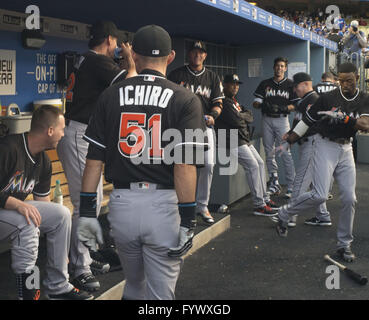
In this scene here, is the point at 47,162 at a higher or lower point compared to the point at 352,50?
lower

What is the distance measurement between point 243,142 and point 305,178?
1.22 metres

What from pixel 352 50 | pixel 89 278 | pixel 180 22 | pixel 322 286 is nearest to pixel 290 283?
pixel 322 286

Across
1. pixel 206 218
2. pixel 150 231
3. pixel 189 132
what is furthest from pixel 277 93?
pixel 150 231

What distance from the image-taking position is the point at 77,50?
23.1ft

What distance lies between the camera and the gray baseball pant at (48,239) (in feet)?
11.3

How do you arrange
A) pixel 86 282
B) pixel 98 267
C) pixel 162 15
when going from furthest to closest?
1. pixel 162 15
2. pixel 98 267
3. pixel 86 282

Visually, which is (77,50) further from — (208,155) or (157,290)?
(157,290)

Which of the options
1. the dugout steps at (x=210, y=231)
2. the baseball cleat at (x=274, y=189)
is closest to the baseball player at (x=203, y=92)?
the dugout steps at (x=210, y=231)

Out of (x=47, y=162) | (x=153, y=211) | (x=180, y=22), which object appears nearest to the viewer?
(x=153, y=211)

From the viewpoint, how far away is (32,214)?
11.5 ft

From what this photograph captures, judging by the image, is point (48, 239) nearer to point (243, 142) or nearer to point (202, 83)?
point (202, 83)

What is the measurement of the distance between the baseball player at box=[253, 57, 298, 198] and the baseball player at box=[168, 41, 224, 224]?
227 cm

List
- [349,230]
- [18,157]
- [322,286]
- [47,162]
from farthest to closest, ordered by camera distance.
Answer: [349,230] → [322,286] → [47,162] → [18,157]

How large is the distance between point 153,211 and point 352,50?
53.8 feet
